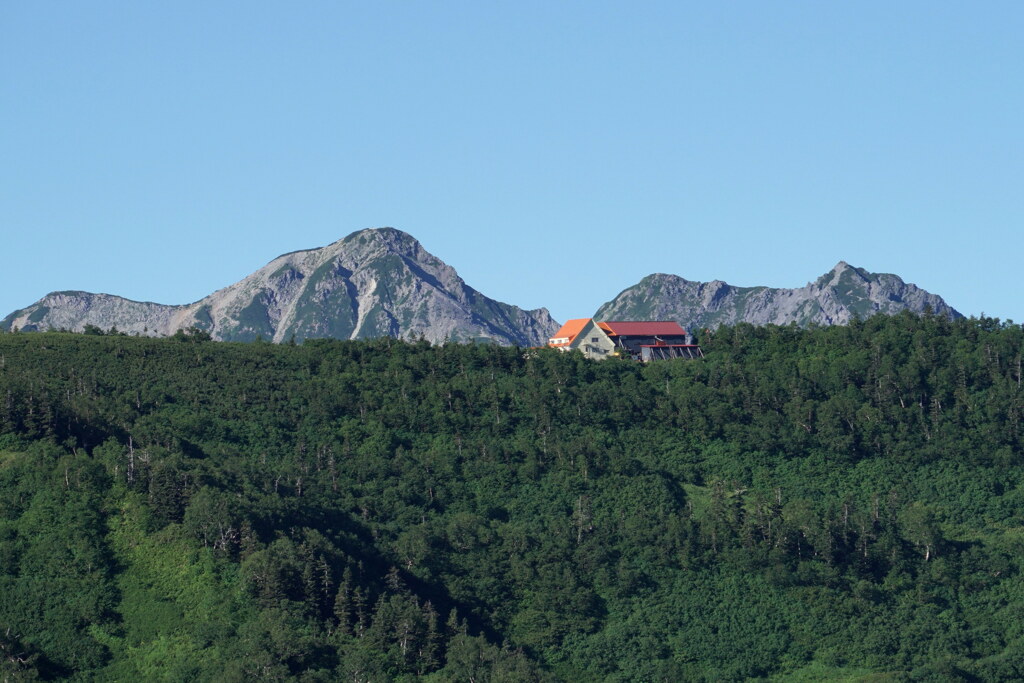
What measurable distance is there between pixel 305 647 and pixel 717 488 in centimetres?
6240

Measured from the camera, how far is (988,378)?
613 ft

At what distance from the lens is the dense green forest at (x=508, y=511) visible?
12225 cm

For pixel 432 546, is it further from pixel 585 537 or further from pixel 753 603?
pixel 753 603

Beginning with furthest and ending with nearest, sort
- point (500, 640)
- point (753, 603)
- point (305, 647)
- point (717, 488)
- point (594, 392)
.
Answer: point (594, 392) → point (717, 488) → point (753, 603) → point (500, 640) → point (305, 647)

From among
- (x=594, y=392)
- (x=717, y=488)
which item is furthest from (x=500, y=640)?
(x=594, y=392)

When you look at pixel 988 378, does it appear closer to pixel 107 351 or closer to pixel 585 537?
pixel 585 537

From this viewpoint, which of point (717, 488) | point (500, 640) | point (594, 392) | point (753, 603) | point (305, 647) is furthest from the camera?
point (594, 392)

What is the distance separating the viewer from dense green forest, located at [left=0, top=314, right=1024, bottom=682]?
401 feet

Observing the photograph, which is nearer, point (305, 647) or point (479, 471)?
point (305, 647)

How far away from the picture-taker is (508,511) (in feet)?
514

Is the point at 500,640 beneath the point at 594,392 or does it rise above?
beneath

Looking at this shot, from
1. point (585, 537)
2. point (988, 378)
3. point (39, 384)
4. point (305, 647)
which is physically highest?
point (988, 378)

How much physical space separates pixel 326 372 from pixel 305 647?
244 feet

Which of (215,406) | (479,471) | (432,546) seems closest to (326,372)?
(215,406)
